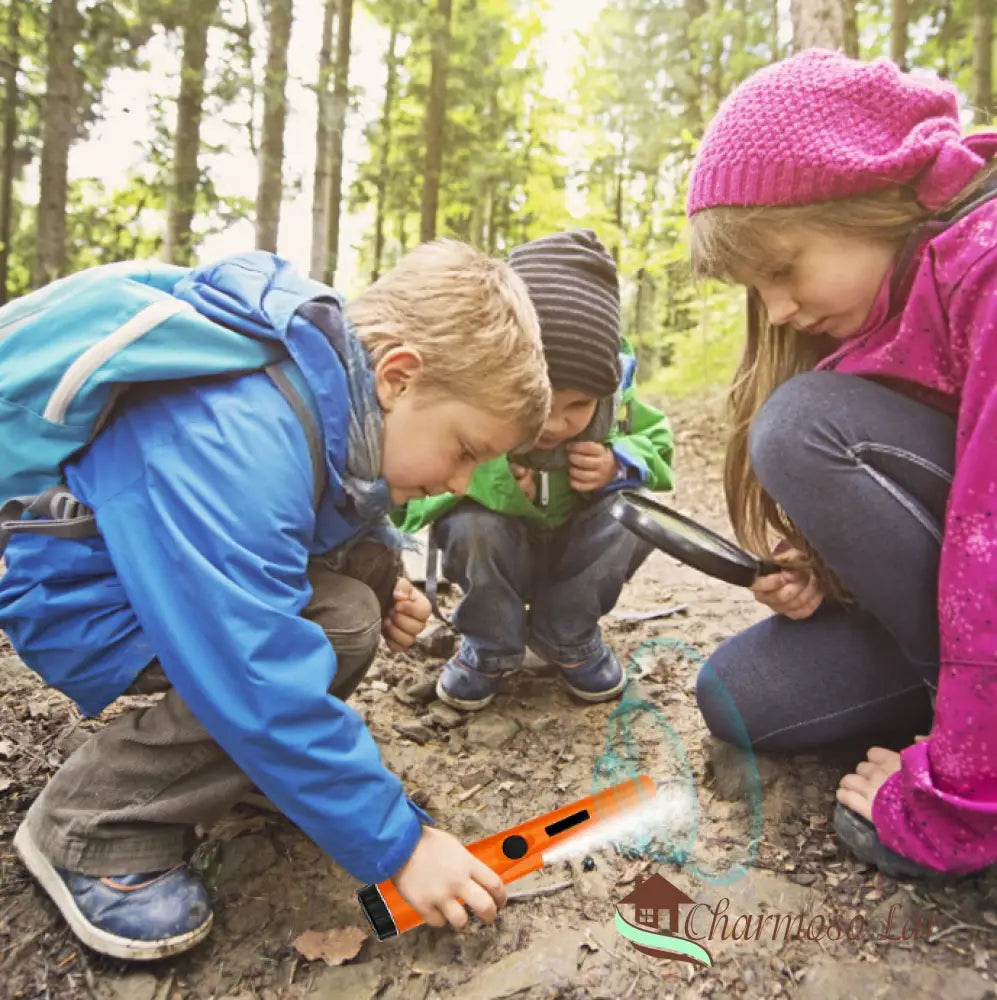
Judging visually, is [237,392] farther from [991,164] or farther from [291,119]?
[291,119]

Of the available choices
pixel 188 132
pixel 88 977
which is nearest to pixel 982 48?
pixel 188 132

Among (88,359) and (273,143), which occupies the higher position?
(273,143)

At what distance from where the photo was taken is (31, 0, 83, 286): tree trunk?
6.13 metres

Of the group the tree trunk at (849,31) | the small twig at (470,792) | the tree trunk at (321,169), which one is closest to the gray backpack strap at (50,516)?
the small twig at (470,792)

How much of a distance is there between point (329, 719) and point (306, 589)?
244 mm

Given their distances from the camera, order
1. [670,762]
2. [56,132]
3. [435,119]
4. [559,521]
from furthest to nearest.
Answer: [435,119] < [56,132] < [559,521] < [670,762]

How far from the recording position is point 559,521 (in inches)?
103

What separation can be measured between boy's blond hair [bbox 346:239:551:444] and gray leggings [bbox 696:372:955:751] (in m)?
0.51

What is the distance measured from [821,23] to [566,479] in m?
5.26

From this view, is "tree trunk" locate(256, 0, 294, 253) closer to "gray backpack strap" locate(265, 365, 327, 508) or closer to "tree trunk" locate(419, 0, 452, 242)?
"tree trunk" locate(419, 0, 452, 242)

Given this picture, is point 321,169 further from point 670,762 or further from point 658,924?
point 658,924

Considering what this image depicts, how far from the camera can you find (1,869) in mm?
1641

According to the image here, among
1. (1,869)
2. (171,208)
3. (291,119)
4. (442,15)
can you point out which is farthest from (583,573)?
(442,15)

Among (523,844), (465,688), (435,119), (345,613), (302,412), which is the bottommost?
(465,688)
